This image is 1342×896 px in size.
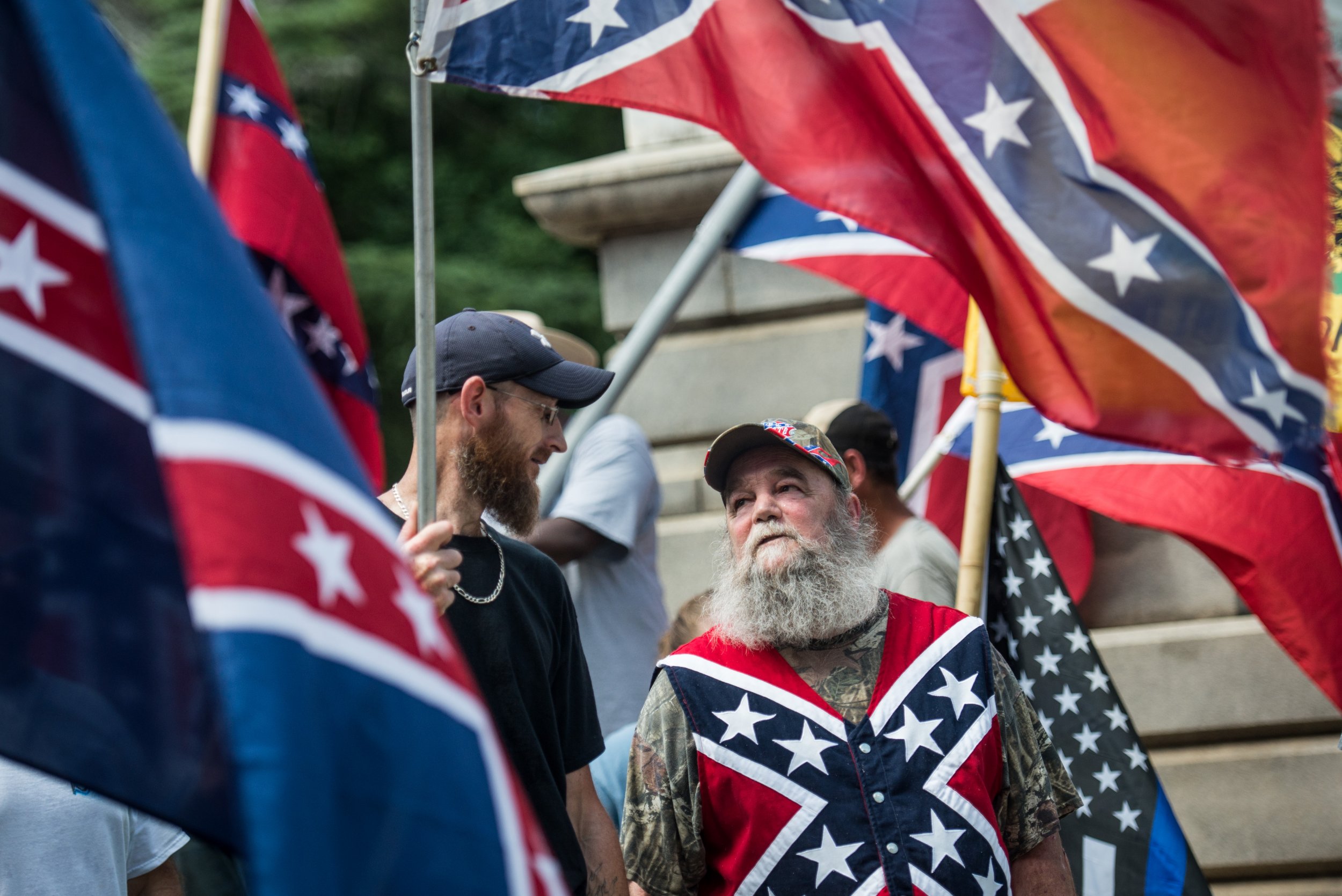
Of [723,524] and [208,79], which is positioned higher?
[208,79]

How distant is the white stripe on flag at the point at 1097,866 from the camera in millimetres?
4242

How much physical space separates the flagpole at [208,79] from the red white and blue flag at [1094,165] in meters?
2.60

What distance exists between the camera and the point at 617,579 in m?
4.82

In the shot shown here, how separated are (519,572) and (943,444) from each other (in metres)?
2.78

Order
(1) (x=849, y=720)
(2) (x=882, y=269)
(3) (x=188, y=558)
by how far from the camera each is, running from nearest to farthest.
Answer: (3) (x=188, y=558)
(1) (x=849, y=720)
(2) (x=882, y=269)

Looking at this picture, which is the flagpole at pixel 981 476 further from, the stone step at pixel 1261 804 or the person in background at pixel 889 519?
the stone step at pixel 1261 804

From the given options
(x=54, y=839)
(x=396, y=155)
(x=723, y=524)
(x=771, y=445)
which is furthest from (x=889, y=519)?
(x=396, y=155)

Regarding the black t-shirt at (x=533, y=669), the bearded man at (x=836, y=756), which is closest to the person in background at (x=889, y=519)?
the bearded man at (x=836, y=756)

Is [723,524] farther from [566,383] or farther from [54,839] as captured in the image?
[54,839]

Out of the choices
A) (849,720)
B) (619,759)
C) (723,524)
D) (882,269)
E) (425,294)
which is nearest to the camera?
(425,294)

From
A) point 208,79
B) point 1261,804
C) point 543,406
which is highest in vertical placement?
point 208,79

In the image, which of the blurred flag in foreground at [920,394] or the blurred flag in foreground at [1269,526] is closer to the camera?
the blurred flag in foreground at [1269,526]

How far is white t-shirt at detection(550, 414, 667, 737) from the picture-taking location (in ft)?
15.4

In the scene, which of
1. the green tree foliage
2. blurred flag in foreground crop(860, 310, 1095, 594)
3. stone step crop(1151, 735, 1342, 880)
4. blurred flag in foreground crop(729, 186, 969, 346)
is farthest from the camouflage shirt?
the green tree foliage
